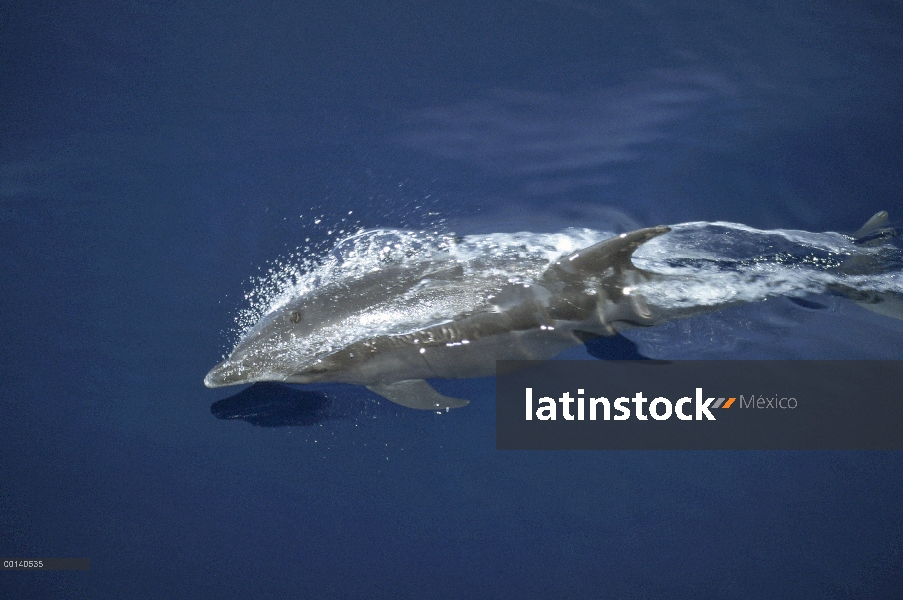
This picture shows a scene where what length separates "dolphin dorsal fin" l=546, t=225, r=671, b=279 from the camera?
688 centimetres

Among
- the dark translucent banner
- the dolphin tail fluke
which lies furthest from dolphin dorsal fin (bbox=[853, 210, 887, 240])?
the dark translucent banner

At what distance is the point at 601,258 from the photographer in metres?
7.07

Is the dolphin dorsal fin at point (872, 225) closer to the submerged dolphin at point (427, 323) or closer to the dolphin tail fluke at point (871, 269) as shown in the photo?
the dolphin tail fluke at point (871, 269)

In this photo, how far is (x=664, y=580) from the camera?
6.12 meters

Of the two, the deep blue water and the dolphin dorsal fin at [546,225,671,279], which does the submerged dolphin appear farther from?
the deep blue water

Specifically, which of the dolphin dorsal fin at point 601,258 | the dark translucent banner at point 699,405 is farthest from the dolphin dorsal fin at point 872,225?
the dolphin dorsal fin at point 601,258

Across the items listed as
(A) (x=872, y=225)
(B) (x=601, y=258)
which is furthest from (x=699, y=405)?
(A) (x=872, y=225)

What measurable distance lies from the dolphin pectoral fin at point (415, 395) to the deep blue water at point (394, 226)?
8.3 inches

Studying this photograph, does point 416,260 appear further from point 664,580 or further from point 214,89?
point 214,89

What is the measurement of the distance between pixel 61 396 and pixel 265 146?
4139mm

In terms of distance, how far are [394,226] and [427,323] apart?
1731 millimetres

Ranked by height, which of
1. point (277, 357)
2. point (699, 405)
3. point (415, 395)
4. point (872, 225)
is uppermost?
point (872, 225)

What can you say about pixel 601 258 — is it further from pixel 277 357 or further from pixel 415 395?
pixel 277 357

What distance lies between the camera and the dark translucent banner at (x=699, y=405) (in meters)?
6.90
